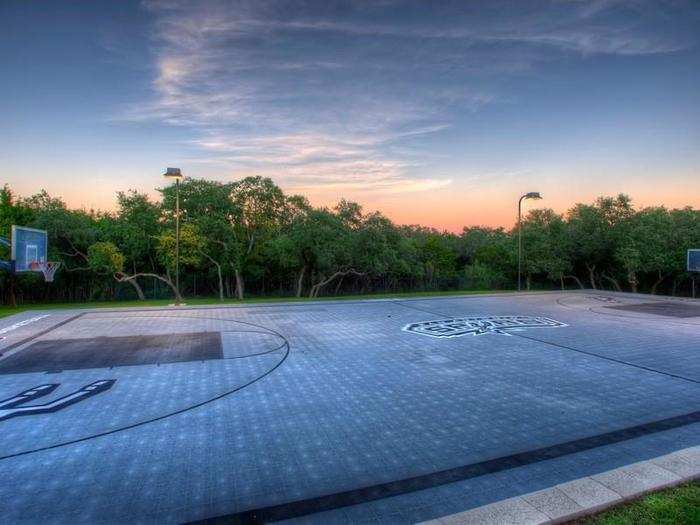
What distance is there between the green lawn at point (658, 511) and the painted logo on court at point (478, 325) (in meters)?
7.97

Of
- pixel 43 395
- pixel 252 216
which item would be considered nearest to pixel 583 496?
pixel 43 395

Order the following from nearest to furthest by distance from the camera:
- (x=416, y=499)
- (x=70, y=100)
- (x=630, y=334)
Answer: (x=416, y=499) < (x=630, y=334) < (x=70, y=100)

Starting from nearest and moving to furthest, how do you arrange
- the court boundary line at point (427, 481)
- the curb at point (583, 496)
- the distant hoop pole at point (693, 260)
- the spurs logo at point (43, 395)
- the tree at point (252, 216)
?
the curb at point (583, 496)
the court boundary line at point (427, 481)
the spurs logo at point (43, 395)
the distant hoop pole at point (693, 260)
the tree at point (252, 216)

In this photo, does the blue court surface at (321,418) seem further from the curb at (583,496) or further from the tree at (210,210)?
the tree at (210,210)

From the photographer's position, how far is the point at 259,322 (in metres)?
13.5

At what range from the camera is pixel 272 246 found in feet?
75.0

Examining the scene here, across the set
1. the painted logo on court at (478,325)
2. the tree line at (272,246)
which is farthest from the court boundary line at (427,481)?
the tree line at (272,246)

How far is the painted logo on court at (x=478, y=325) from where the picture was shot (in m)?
11.6

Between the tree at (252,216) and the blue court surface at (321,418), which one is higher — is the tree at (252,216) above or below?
Result: above

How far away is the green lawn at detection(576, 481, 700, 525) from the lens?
288cm

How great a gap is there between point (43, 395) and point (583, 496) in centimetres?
736

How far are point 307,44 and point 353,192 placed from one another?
12.9m

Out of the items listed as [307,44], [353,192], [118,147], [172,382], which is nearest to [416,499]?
[172,382]

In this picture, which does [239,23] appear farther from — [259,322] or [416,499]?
[416,499]
